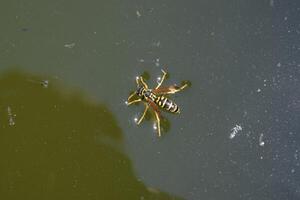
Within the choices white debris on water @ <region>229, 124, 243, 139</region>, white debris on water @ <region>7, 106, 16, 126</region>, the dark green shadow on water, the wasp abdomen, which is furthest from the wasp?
white debris on water @ <region>7, 106, 16, 126</region>

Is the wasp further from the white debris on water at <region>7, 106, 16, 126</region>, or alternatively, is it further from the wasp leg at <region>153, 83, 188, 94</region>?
the white debris on water at <region>7, 106, 16, 126</region>

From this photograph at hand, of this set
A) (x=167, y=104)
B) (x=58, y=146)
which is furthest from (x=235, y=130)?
(x=58, y=146)

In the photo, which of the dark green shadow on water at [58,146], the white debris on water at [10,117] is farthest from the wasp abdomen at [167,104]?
the white debris on water at [10,117]

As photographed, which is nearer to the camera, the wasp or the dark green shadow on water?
the wasp

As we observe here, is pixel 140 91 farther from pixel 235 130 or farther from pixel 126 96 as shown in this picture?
pixel 235 130

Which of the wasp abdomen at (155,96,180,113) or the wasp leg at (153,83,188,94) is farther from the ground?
the wasp leg at (153,83,188,94)

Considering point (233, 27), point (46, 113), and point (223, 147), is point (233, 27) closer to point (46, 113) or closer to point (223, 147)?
point (223, 147)

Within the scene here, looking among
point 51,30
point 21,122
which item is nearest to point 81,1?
point 51,30
